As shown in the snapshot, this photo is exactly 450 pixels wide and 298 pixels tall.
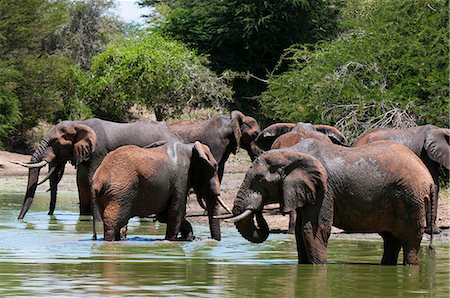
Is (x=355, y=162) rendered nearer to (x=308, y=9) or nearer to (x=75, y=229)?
(x=75, y=229)

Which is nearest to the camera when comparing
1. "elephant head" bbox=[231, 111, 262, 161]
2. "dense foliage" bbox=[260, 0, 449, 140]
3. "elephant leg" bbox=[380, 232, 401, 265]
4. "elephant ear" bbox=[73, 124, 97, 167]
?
"elephant leg" bbox=[380, 232, 401, 265]

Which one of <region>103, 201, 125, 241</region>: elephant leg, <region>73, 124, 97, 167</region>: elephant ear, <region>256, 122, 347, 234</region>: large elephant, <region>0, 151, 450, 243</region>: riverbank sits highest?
<region>256, 122, 347, 234</region>: large elephant

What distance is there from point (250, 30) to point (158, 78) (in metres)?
4.64

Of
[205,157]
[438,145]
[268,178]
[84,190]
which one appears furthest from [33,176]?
[268,178]

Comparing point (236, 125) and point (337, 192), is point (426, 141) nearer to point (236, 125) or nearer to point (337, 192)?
point (236, 125)

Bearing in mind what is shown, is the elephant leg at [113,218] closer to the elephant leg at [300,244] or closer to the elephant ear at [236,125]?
the elephant leg at [300,244]

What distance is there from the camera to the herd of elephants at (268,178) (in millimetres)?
12922

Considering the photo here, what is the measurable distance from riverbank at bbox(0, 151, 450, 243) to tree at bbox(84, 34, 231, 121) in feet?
13.7

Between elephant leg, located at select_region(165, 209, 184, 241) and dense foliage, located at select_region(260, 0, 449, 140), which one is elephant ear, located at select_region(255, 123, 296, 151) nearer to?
dense foliage, located at select_region(260, 0, 449, 140)

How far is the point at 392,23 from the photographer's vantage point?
27859mm

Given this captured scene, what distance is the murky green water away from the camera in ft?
36.2

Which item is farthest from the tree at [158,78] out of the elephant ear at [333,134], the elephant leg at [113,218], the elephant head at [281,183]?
the elephant head at [281,183]

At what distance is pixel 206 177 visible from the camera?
55.1ft

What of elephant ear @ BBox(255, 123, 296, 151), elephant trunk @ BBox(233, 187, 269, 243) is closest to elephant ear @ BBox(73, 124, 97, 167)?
elephant ear @ BBox(255, 123, 296, 151)
